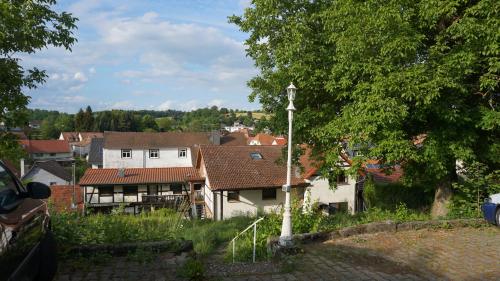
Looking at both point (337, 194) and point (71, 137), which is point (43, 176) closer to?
point (337, 194)

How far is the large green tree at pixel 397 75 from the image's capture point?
9.05 metres

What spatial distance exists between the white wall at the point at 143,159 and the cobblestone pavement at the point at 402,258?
3897 centimetres

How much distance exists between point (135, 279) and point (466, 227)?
7.51m

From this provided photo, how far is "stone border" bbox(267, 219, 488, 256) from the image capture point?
777 centimetres

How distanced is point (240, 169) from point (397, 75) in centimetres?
1963

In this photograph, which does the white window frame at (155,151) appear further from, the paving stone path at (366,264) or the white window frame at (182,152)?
the paving stone path at (366,264)

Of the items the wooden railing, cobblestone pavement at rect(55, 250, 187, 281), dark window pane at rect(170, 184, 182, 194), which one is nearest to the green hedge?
cobblestone pavement at rect(55, 250, 187, 281)

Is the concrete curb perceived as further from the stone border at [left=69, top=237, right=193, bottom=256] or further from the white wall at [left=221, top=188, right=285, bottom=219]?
the white wall at [left=221, top=188, right=285, bottom=219]

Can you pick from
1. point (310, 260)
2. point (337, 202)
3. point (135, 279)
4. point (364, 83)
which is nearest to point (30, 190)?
point (135, 279)

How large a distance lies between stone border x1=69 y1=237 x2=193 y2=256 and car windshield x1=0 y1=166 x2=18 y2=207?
2242 mm

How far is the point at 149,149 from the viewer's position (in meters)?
44.8

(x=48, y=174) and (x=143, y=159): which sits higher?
(x=143, y=159)

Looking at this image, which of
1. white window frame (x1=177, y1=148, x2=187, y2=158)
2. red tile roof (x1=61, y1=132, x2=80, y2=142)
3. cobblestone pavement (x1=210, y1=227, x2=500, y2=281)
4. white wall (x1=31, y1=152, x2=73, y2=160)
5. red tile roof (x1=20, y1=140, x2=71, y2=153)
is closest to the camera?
cobblestone pavement (x1=210, y1=227, x2=500, y2=281)

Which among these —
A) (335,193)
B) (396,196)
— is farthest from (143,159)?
(396,196)
